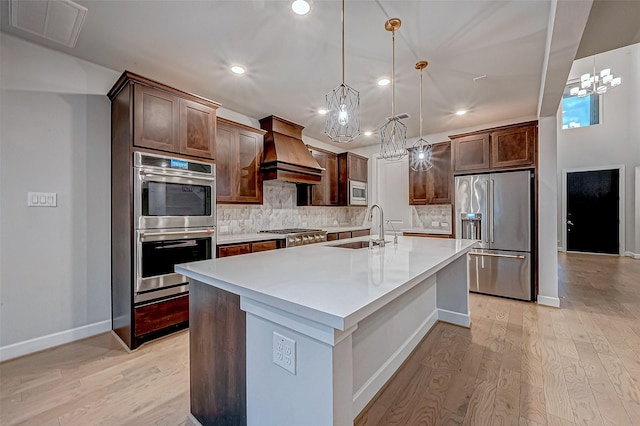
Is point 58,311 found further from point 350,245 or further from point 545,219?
point 545,219

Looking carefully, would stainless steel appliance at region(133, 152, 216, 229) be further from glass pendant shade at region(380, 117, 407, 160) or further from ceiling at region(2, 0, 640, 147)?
glass pendant shade at region(380, 117, 407, 160)

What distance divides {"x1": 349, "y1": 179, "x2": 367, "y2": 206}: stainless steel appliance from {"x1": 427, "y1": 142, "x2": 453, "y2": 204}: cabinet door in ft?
4.55

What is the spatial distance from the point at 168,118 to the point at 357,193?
379 cm

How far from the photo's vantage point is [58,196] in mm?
2463

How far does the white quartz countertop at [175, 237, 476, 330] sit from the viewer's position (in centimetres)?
90

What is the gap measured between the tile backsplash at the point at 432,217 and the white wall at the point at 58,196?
4.79 m

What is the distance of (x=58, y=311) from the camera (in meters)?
2.46

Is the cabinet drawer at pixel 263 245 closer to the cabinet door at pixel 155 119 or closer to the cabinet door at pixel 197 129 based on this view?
the cabinet door at pixel 197 129

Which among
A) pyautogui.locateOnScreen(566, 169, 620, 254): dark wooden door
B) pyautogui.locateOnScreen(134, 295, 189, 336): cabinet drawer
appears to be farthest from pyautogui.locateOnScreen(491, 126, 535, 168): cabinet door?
pyautogui.locateOnScreen(566, 169, 620, 254): dark wooden door

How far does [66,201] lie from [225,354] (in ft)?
7.73

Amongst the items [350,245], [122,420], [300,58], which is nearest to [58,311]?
[122,420]

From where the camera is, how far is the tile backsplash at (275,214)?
3893mm

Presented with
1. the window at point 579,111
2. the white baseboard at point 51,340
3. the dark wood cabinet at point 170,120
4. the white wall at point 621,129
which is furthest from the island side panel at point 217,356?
the window at point 579,111

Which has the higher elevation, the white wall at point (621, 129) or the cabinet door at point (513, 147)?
the white wall at point (621, 129)
